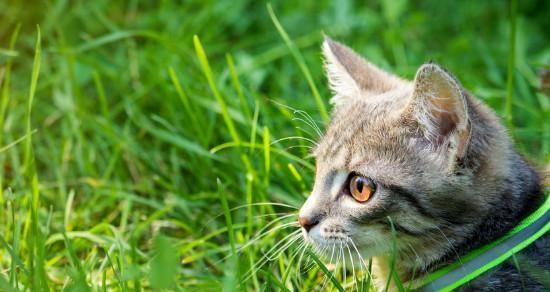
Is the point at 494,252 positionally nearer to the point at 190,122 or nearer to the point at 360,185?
the point at 360,185

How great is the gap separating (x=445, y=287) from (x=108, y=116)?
195 cm

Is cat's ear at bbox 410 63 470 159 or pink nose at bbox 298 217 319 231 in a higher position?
cat's ear at bbox 410 63 470 159

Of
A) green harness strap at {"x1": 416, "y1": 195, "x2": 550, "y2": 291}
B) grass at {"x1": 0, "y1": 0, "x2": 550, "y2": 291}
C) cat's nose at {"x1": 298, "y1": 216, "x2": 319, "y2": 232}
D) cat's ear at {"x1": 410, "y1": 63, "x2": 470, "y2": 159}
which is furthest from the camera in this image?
grass at {"x1": 0, "y1": 0, "x2": 550, "y2": 291}

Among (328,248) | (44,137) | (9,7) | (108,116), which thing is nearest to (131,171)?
(108,116)

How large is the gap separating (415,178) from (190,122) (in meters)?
1.51

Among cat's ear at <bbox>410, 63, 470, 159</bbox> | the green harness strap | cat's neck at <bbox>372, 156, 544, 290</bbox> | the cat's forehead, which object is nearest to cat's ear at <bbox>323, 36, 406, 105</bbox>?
the cat's forehead

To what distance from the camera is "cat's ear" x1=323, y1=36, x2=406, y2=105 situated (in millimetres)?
2725

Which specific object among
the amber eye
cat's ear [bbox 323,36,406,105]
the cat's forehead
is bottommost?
the amber eye

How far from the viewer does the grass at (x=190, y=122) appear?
265cm

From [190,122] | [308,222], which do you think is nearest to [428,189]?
[308,222]

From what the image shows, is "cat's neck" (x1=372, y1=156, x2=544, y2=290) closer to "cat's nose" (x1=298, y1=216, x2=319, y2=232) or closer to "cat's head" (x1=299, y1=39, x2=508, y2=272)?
"cat's head" (x1=299, y1=39, x2=508, y2=272)

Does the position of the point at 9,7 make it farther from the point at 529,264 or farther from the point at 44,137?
the point at 529,264

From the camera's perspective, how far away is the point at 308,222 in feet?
7.52

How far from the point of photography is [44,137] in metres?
3.67
